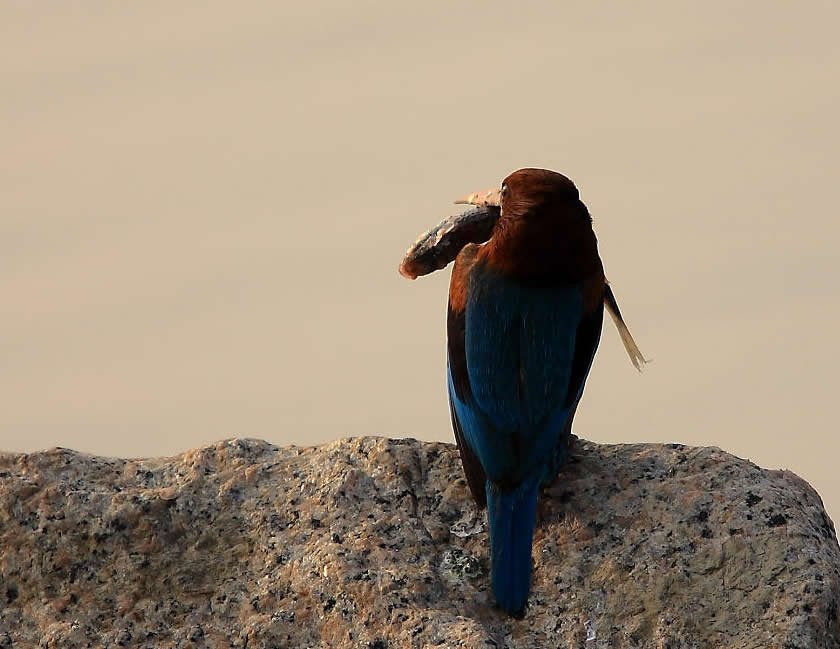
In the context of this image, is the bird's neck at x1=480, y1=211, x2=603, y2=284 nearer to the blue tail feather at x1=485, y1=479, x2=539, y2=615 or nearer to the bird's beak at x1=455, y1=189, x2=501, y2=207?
the bird's beak at x1=455, y1=189, x2=501, y2=207

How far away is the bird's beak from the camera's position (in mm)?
5633

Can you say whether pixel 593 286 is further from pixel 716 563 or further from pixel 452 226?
pixel 716 563

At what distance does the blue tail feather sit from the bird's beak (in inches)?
50.1

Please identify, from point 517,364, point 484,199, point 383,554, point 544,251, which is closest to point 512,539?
point 383,554

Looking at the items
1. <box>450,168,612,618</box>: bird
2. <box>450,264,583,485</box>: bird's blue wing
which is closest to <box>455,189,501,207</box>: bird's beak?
<box>450,168,612,618</box>: bird

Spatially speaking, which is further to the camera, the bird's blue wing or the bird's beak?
the bird's beak

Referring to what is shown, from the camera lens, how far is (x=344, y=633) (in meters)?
4.41

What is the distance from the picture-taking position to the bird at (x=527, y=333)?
5.01 metres

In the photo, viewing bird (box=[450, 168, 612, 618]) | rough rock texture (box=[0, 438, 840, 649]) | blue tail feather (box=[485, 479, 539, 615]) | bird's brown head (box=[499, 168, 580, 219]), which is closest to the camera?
rough rock texture (box=[0, 438, 840, 649])

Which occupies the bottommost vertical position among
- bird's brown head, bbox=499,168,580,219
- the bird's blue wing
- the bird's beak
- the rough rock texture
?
the rough rock texture

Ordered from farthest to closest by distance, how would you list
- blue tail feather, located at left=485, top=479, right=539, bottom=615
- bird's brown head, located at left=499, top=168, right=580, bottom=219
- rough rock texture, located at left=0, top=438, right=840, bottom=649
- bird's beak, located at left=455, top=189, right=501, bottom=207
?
bird's beak, located at left=455, top=189, right=501, bottom=207 < bird's brown head, located at left=499, top=168, right=580, bottom=219 < blue tail feather, located at left=485, top=479, right=539, bottom=615 < rough rock texture, located at left=0, top=438, right=840, bottom=649

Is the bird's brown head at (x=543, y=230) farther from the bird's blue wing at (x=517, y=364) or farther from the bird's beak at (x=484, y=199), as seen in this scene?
the bird's beak at (x=484, y=199)

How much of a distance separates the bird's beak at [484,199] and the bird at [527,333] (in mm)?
291

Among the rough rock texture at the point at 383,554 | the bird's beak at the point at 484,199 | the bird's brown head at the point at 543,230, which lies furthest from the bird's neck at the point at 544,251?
the rough rock texture at the point at 383,554
